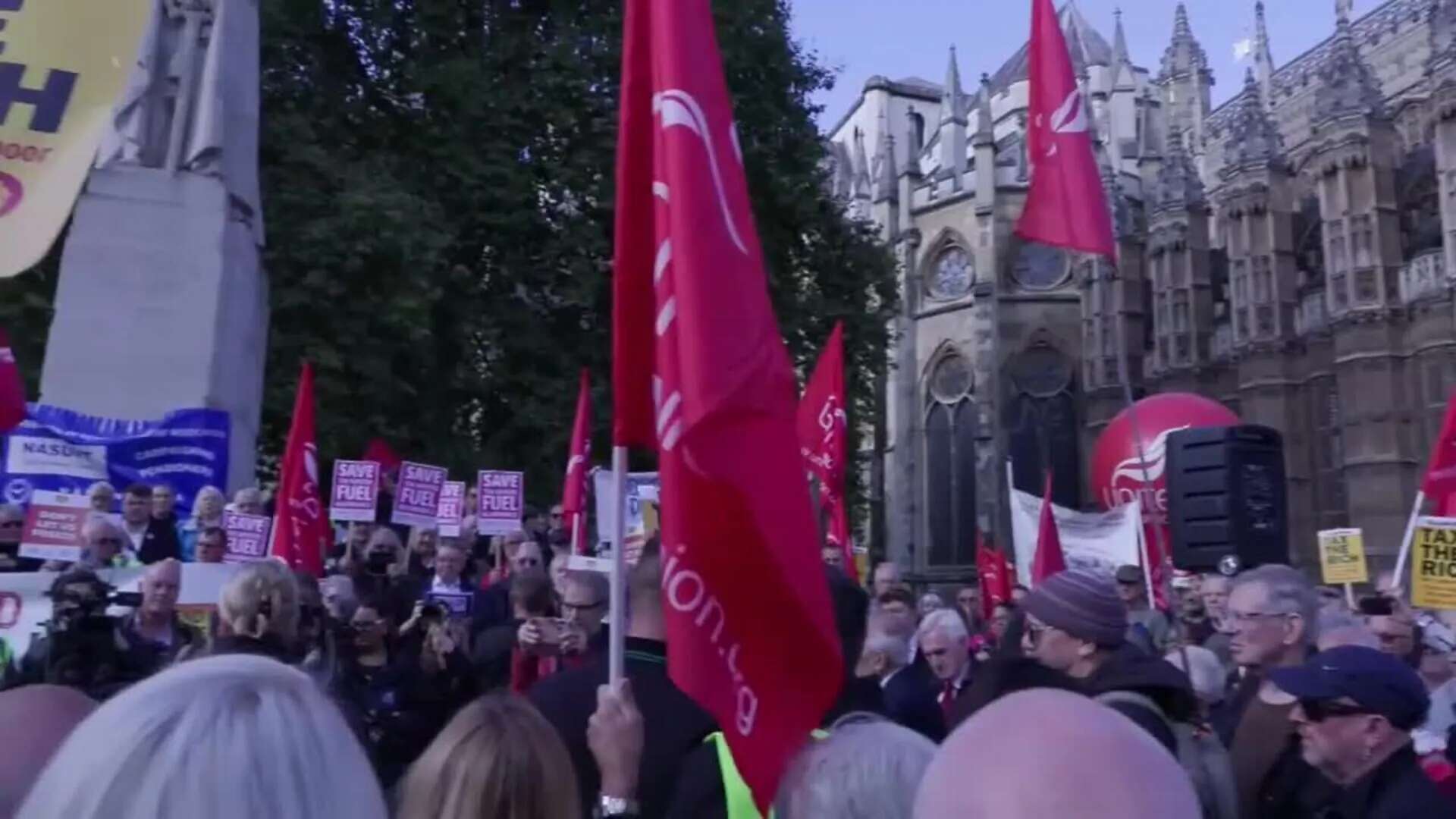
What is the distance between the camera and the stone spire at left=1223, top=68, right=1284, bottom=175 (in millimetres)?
32750

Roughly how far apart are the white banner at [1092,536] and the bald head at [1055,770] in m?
9.64

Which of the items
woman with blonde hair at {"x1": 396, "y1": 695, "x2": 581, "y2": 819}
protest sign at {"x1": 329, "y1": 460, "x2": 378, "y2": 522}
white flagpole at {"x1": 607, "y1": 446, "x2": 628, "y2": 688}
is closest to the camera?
woman with blonde hair at {"x1": 396, "y1": 695, "x2": 581, "y2": 819}

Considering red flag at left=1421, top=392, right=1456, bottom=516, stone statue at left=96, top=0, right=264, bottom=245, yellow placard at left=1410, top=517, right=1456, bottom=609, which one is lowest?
yellow placard at left=1410, top=517, right=1456, bottom=609

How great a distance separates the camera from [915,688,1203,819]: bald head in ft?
4.75

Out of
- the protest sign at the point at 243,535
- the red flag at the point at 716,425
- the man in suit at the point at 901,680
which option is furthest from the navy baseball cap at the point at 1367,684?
the protest sign at the point at 243,535

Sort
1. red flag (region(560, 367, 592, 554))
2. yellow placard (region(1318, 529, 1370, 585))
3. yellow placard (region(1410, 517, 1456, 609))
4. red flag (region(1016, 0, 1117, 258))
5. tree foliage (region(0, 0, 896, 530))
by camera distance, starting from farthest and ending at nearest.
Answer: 1. tree foliage (region(0, 0, 896, 530))
2. red flag (region(560, 367, 592, 554))
3. yellow placard (region(1318, 529, 1370, 585))
4. yellow placard (region(1410, 517, 1456, 609))
5. red flag (region(1016, 0, 1117, 258))

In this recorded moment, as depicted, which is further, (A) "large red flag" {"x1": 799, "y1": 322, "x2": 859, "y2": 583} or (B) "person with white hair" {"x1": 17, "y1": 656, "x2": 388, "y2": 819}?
(A) "large red flag" {"x1": 799, "y1": 322, "x2": 859, "y2": 583}

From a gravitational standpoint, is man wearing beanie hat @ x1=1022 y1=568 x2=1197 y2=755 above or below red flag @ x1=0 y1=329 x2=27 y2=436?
below

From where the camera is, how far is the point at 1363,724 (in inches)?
133

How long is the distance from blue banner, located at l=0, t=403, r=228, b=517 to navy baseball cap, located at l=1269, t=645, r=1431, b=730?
7.41m

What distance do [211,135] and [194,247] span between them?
2.78 feet

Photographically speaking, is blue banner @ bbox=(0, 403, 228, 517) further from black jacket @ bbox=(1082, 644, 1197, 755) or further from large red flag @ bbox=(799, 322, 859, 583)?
black jacket @ bbox=(1082, 644, 1197, 755)

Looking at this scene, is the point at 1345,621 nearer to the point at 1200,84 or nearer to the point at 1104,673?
the point at 1104,673

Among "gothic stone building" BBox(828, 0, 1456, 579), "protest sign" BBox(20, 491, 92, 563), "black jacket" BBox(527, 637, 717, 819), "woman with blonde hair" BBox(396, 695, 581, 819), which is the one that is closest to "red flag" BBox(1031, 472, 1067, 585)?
"protest sign" BBox(20, 491, 92, 563)
